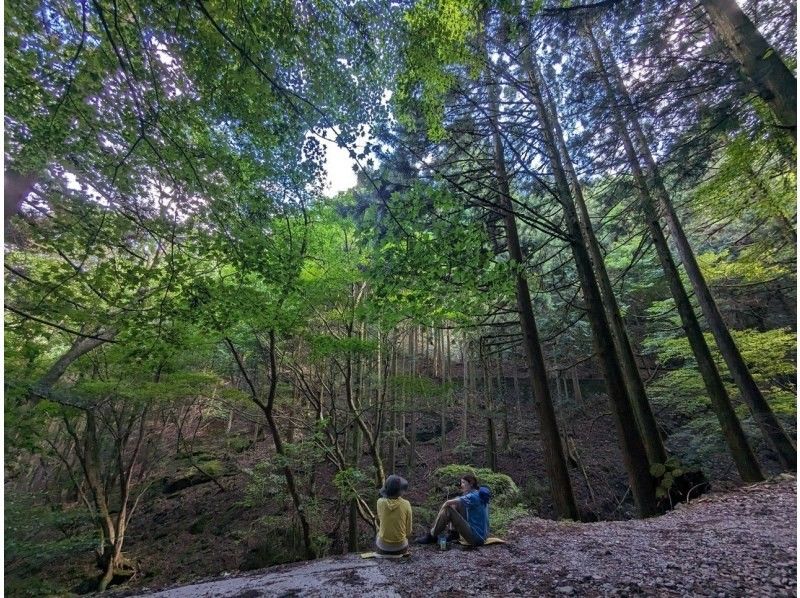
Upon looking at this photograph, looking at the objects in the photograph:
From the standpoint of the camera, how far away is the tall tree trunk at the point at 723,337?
7.30 m

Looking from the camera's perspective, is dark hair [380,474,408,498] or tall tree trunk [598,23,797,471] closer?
dark hair [380,474,408,498]

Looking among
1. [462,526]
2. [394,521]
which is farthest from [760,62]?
[394,521]

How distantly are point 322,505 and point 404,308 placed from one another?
1021 cm

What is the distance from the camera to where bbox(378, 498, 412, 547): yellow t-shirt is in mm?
4500

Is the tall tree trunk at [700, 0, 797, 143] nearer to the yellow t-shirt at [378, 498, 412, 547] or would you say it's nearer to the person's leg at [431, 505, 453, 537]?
the person's leg at [431, 505, 453, 537]

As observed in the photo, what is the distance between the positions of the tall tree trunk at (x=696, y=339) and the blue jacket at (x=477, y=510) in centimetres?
580

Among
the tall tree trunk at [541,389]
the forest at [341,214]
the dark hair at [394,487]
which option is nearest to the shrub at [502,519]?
→ the forest at [341,214]

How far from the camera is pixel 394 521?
15.0 feet

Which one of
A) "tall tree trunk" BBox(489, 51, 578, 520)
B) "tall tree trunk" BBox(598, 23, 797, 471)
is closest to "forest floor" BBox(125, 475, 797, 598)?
"tall tree trunk" BBox(489, 51, 578, 520)

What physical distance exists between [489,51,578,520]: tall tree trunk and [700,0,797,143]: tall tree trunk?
297cm

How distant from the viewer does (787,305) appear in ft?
46.5

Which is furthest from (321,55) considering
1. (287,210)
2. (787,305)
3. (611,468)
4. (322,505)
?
(787,305)

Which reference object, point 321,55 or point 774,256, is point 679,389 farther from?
point 321,55

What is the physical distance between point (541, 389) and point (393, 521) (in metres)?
4.00
